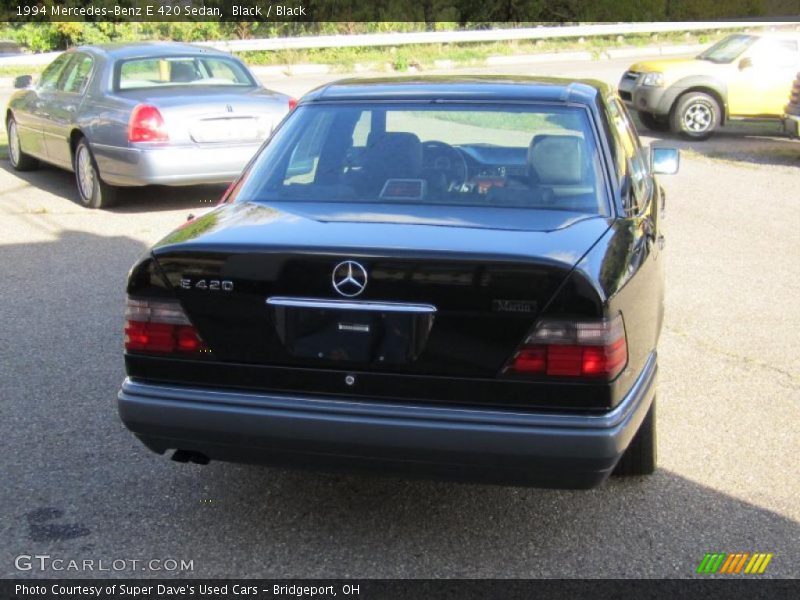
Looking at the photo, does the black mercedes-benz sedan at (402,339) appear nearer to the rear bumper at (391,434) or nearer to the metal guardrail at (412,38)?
the rear bumper at (391,434)

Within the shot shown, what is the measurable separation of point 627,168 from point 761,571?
5.87ft

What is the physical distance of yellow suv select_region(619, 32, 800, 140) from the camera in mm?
16453

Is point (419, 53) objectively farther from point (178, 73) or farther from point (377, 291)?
point (377, 291)

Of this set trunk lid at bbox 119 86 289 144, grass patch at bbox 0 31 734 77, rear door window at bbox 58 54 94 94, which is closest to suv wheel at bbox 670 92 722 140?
trunk lid at bbox 119 86 289 144

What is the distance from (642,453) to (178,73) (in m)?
7.61

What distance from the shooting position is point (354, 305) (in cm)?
357

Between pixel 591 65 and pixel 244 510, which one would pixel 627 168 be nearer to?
pixel 244 510

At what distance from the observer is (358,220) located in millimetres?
4016

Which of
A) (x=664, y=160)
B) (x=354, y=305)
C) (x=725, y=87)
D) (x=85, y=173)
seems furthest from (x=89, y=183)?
(x=725, y=87)

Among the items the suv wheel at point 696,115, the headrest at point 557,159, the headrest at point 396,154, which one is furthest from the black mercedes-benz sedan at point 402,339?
the suv wheel at point 696,115

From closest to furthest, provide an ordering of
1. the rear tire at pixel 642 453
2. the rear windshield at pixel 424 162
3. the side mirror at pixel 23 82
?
the rear windshield at pixel 424 162 < the rear tire at pixel 642 453 < the side mirror at pixel 23 82

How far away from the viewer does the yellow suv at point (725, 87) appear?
16.5m

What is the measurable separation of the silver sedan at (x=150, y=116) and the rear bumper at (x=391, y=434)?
255 inches

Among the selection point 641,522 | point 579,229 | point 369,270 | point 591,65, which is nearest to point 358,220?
point 369,270
